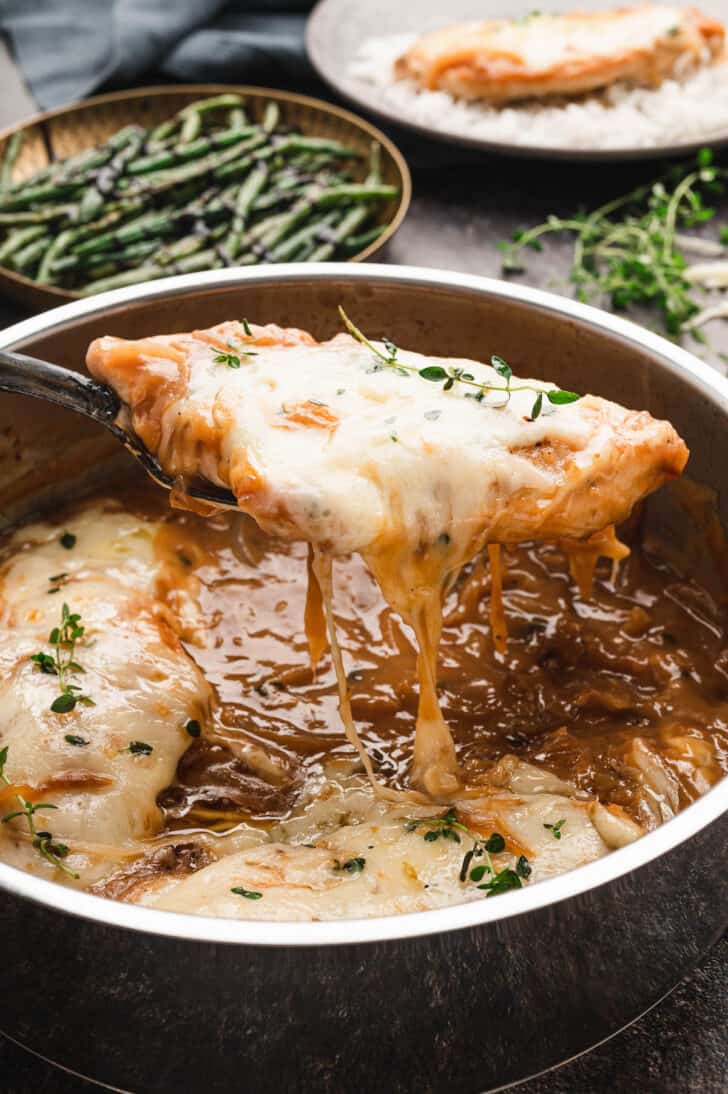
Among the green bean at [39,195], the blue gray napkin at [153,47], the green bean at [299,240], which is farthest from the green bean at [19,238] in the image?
the blue gray napkin at [153,47]

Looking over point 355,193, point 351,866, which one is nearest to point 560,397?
point 351,866

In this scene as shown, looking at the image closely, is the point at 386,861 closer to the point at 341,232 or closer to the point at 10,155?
the point at 341,232

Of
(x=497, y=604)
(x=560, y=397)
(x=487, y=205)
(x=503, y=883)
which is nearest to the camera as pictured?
(x=503, y=883)

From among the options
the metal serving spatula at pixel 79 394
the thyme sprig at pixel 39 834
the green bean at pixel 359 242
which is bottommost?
the green bean at pixel 359 242

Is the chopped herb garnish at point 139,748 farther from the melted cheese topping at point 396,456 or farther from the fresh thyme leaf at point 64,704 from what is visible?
the melted cheese topping at point 396,456

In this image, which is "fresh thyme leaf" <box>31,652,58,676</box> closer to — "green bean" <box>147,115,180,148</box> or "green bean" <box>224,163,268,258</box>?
"green bean" <box>224,163,268,258</box>

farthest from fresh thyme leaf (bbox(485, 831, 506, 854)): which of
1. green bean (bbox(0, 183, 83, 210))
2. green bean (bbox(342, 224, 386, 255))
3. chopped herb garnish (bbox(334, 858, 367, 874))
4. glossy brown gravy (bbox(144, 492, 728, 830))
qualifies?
green bean (bbox(0, 183, 83, 210))
